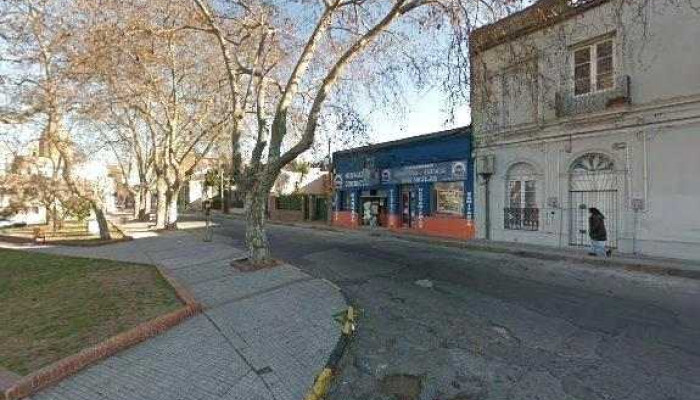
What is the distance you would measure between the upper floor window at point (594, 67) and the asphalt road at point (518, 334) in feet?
22.2

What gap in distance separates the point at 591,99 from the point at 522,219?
4806 millimetres

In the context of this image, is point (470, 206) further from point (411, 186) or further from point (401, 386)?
point (401, 386)

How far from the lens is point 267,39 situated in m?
12.4

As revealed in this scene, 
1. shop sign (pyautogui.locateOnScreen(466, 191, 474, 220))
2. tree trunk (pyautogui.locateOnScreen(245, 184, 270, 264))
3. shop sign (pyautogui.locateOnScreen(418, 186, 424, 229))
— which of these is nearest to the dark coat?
shop sign (pyautogui.locateOnScreen(466, 191, 474, 220))

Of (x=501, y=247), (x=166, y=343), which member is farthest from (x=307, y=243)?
(x=166, y=343)

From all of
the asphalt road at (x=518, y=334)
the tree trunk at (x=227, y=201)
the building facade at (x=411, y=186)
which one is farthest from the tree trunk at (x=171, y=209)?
the tree trunk at (x=227, y=201)

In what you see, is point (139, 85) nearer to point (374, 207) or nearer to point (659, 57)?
point (374, 207)

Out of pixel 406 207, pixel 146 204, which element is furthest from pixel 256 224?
A: pixel 146 204

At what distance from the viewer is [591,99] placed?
47.5 feet

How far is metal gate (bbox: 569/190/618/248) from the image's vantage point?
14.1 m

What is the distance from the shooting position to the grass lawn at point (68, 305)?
5.80m

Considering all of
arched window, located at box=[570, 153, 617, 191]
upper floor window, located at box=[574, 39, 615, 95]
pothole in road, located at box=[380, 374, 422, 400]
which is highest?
upper floor window, located at box=[574, 39, 615, 95]

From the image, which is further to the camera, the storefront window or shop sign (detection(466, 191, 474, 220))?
the storefront window

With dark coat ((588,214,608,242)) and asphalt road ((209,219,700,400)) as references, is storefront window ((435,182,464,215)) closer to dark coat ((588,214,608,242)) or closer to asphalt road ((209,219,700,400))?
dark coat ((588,214,608,242))
